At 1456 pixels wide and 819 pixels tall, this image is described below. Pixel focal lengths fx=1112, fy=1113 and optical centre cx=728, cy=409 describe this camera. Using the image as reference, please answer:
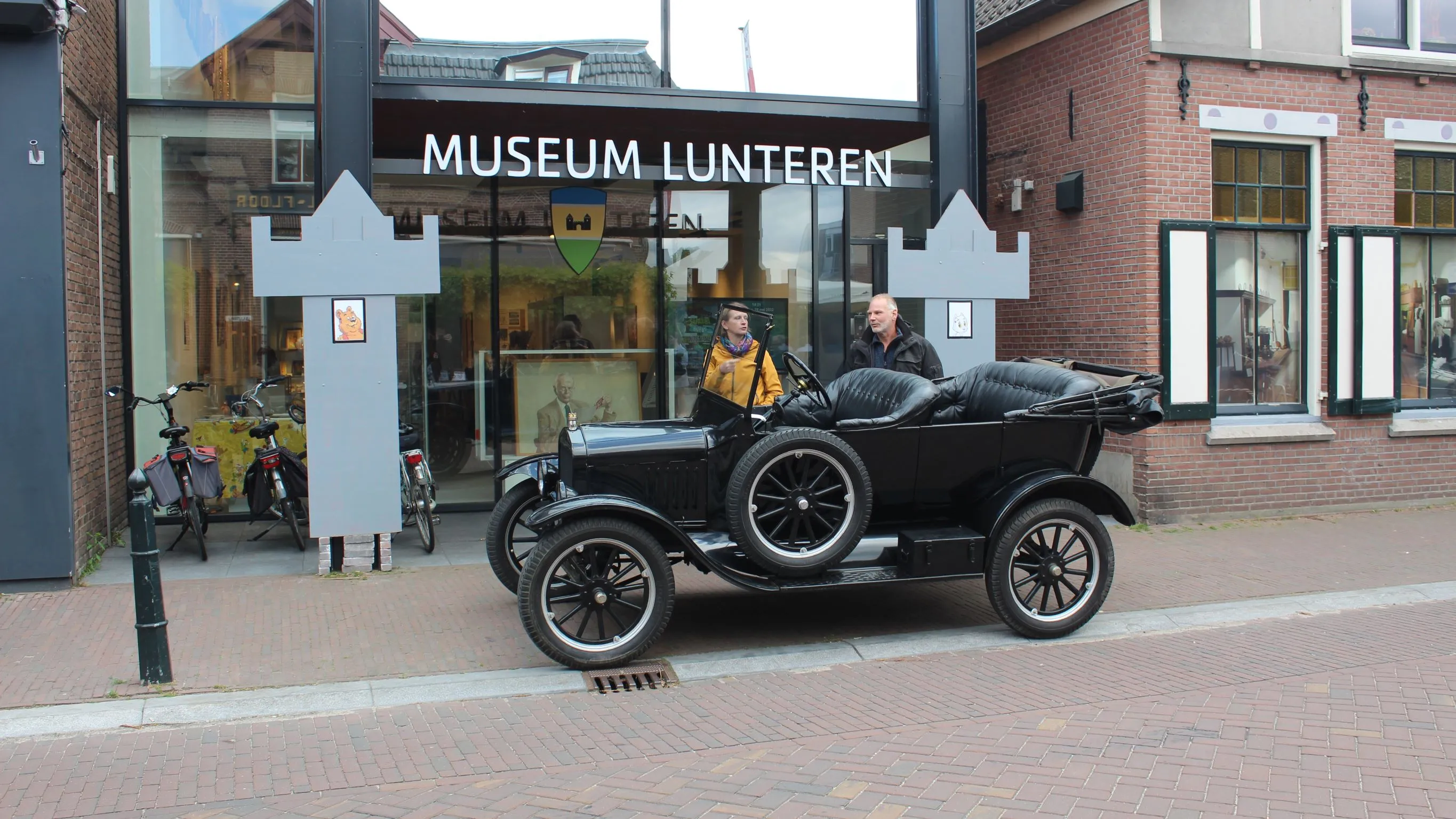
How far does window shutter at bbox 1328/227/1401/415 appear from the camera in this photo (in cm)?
1048

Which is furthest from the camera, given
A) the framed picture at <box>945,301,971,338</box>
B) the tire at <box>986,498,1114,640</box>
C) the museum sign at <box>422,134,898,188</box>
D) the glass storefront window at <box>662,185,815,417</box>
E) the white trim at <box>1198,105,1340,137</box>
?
the glass storefront window at <box>662,185,815,417</box>

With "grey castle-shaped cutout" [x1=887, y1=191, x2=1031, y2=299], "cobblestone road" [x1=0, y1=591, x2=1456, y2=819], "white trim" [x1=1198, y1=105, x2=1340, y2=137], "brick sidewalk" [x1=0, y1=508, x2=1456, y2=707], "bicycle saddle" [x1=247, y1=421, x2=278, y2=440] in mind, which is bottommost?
"cobblestone road" [x1=0, y1=591, x2=1456, y2=819]

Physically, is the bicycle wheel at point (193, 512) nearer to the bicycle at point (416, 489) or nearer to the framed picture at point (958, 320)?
the bicycle at point (416, 489)

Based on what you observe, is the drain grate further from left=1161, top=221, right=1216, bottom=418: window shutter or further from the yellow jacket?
left=1161, top=221, right=1216, bottom=418: window shutter

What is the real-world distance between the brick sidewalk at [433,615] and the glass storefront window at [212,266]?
8.05 ft

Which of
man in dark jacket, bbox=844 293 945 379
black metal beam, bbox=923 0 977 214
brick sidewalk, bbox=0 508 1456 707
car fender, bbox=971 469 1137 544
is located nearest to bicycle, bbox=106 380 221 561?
brick sidewalk, bbox=0 508 1456 707

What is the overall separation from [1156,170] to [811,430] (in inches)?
226

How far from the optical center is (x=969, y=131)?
9906mm

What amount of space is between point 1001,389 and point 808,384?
44.6 inches

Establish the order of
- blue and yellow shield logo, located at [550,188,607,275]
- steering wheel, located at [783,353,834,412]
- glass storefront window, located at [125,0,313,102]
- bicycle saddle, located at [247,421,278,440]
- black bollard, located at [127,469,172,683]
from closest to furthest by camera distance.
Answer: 1. black bollard, located at [127,469,172,683]
2. steering wheel, located at [783,353,834,412]
3. bicycle saddle, located at [247,421,278,440]
4. glass storefront window, located at [125,0,313,102]
5. blue and yellow shield logo, located at [550,188,607,275]

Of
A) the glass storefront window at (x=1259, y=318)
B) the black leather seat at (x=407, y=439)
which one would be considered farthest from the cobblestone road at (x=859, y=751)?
the glass storefront window at (x=1259, y=318)

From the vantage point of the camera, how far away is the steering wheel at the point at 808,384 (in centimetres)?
639

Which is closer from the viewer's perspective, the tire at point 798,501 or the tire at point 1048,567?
the tire at point 798,501

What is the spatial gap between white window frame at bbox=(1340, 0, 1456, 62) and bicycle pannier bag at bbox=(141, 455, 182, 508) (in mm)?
10860
